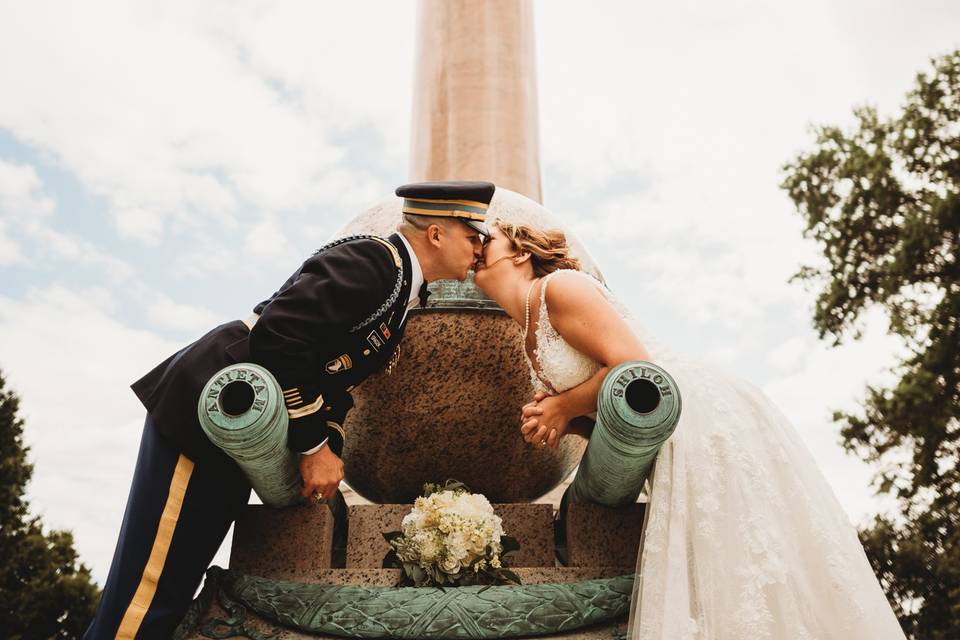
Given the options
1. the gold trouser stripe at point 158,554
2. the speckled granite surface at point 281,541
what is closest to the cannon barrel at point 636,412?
the speckled granite surface at point 281,541

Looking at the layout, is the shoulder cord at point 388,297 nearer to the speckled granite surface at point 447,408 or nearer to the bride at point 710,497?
the bride at point 710,497

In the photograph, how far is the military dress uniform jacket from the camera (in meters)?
3.10

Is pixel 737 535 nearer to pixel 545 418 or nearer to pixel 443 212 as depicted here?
pixel 545 418

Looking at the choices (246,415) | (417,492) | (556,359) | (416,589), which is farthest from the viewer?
(417,492)

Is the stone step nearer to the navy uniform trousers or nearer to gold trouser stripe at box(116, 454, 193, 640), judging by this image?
the navy uniform trousers

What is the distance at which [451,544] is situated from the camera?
3318mm

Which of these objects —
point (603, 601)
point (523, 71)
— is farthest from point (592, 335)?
point (523, 71)

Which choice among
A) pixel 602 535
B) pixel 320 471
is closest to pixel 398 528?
pixel 320 471

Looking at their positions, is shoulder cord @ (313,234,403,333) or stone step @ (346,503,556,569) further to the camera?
stone step @ (346,503,556,569)

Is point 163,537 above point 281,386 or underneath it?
underneath

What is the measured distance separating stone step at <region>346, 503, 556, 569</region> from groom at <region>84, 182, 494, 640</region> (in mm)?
723

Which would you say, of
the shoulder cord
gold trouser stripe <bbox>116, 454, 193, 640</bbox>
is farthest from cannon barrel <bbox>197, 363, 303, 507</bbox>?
the shoulder cord

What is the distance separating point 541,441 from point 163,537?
59.3 inches

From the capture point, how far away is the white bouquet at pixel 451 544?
10.9 feet
